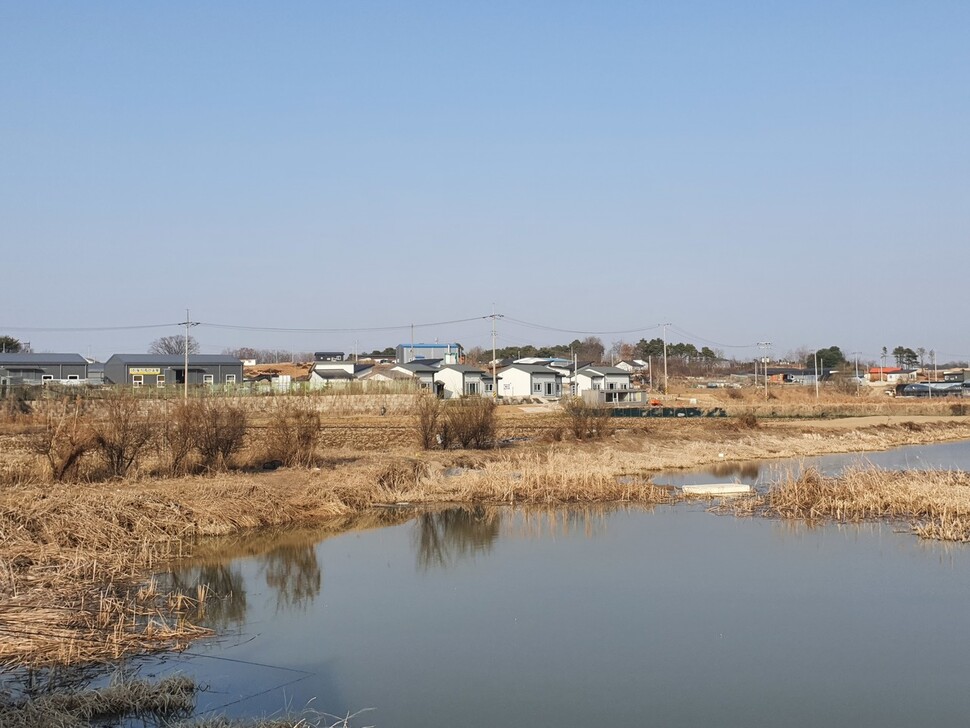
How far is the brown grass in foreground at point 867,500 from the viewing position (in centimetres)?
1549

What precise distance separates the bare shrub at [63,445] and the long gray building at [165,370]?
41711 millimetres

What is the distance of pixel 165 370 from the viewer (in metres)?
58.7

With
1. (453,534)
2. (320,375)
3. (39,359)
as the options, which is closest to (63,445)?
(453,534)

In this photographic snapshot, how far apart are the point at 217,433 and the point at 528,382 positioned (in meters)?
46.2

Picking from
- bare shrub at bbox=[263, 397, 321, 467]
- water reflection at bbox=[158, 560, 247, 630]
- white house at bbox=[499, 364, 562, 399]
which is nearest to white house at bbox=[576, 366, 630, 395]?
white house at bbox=[499, 364, 562, 399]

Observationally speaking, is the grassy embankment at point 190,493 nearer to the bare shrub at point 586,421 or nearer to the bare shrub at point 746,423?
the bare shrub at point 586,421

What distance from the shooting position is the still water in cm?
757

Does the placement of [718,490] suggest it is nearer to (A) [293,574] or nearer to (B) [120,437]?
(A) [293,574]

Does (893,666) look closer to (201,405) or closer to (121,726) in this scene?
(121,726)

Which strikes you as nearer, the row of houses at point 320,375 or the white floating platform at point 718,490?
the white floating platform at point 718,490

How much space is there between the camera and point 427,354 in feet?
317

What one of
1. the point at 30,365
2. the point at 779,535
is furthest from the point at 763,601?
the point at 30,365

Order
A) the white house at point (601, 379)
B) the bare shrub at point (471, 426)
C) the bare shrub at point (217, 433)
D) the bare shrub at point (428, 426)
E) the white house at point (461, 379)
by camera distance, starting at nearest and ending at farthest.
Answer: the bare shrub at point (217, 433), the bare shrub at point (428, 426), the bare shrub at point (471, 426), the white house at point (461, 379), the white house at point (601, 379)

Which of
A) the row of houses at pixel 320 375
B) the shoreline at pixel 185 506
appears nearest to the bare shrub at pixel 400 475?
the shoreline at pixel 185 506
